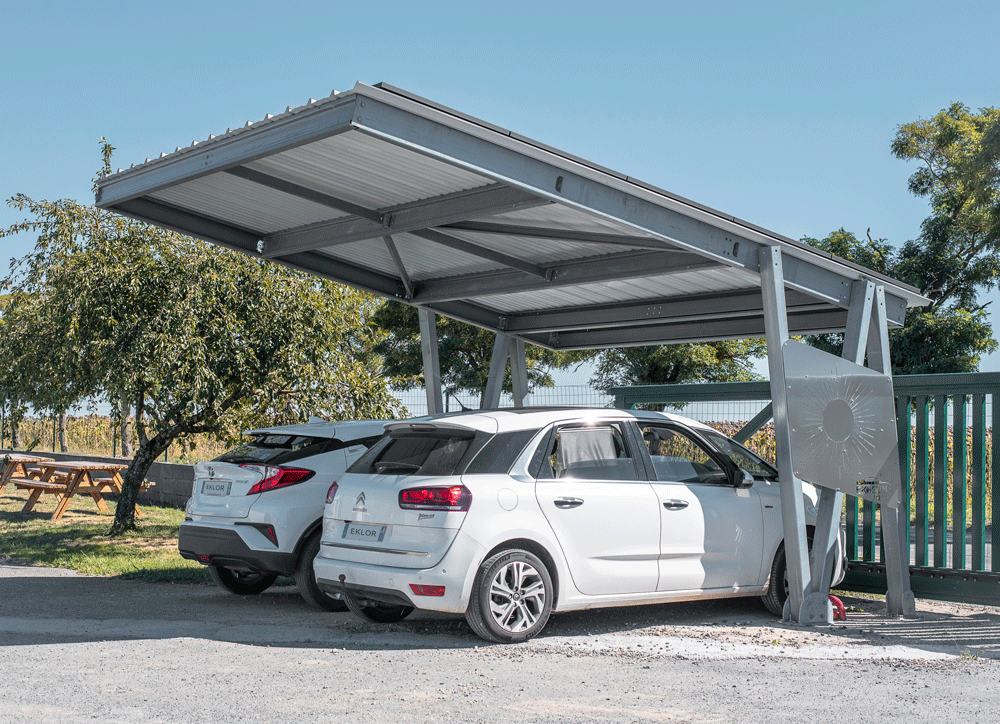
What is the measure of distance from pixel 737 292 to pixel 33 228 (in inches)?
355

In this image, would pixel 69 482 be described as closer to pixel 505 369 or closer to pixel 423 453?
pixel 505 369

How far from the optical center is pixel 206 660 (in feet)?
22.0

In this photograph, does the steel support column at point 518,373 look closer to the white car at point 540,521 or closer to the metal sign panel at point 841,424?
the white car at point 540,521

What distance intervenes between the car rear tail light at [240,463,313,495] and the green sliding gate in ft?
17.2

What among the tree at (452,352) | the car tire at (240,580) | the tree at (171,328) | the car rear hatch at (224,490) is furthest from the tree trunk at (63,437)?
the car rear hatch at (224,490)

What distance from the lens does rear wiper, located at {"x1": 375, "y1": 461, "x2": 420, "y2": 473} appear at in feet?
24.7

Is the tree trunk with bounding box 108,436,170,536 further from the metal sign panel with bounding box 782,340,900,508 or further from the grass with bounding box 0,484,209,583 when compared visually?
the metal sign panel with bounding box 782,340,900,508

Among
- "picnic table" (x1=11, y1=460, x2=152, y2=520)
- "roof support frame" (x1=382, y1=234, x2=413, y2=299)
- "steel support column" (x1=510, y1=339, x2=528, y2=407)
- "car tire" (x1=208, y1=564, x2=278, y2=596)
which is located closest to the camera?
"car tire" (x1=208, y1=564, x2=278, y2=596)

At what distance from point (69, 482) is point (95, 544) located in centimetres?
352

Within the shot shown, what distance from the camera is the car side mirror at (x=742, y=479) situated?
8.55m

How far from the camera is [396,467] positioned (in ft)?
25.0

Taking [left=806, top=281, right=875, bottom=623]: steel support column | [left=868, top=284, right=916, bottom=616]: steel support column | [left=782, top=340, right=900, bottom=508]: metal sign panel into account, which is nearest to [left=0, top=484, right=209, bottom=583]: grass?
[left=806, top=281, right=875, bottom=623]: steel support column

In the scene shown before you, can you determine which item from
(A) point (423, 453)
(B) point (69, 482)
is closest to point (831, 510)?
(A) point (423, 453)

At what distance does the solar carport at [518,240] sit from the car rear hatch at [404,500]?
1831 millimetres
